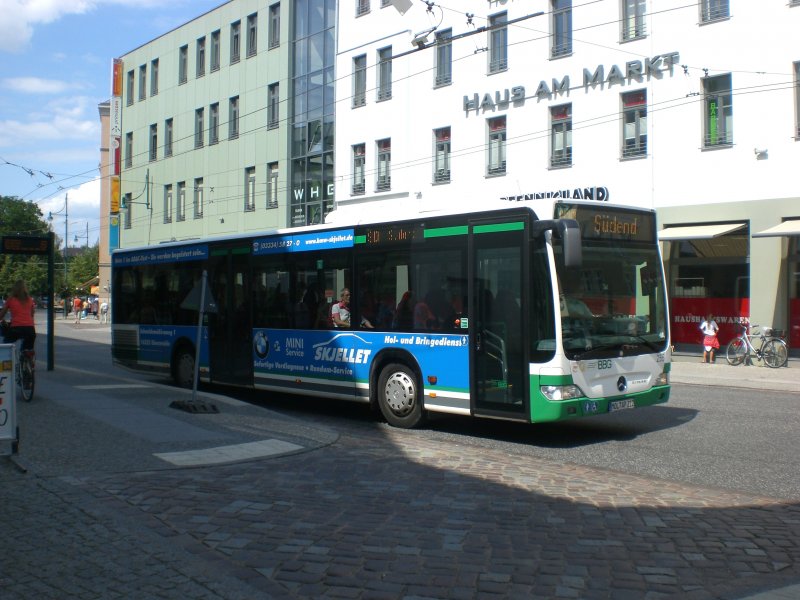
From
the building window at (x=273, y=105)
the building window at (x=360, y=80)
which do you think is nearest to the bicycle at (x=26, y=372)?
the building window at (x=360, y=80)

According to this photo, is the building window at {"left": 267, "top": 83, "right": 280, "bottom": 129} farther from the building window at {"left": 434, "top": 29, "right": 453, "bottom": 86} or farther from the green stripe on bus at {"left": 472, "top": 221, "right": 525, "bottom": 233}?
the green stripe on bus at {"left": 472, "top": 221, "right": 525, "bottom": 233}

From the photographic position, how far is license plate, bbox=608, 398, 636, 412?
1012cm

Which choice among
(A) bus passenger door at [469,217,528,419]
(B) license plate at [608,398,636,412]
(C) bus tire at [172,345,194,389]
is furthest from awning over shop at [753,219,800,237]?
(C) bus tire at [172,345,194,389]

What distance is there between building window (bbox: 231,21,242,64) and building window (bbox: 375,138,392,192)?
12404 mm

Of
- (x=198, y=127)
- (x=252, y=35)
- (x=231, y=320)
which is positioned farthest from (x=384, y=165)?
(x=231, y=320)

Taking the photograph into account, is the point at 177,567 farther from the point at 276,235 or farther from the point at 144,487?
the point at 276,235

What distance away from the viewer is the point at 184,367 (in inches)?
621

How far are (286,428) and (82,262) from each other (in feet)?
325

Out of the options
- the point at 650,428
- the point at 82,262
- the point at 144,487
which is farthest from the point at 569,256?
the point at 82,262

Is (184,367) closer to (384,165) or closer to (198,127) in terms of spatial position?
(384,165)

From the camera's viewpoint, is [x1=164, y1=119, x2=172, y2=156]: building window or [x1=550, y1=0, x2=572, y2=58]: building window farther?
[x1=164, y1=119, x2=172, y2=156]: building window

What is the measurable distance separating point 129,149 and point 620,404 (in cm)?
4791

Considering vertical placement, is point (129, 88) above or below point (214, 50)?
above

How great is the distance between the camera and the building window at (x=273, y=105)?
130ft
